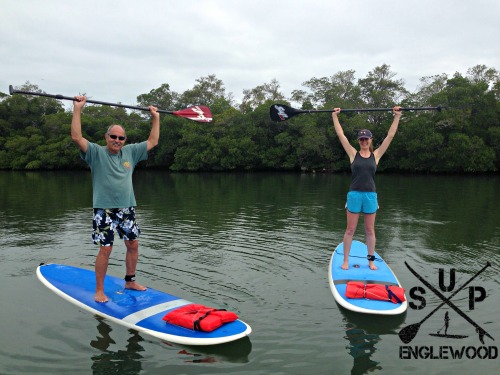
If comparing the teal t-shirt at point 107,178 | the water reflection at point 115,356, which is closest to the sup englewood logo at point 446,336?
the water reflection at point 115,356

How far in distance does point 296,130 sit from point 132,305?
175 ft


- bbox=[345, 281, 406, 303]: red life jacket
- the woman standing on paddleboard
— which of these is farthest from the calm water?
the woman standing on paddleboard

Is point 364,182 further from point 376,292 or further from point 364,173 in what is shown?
point 376,292

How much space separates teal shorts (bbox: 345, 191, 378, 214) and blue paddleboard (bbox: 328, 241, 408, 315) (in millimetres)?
1000

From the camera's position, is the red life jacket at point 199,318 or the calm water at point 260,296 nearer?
the calm water at point 260,296

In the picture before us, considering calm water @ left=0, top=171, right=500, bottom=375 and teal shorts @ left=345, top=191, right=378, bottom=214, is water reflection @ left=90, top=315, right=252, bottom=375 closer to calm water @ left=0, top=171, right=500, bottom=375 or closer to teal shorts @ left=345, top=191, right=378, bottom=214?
calm water @ left=0, top=171, right=500, bottom=375

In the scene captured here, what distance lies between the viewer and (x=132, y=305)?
5297 millimetres

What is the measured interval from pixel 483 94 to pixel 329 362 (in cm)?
5199

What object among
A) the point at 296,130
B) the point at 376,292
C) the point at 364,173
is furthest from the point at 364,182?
the point at 296,130

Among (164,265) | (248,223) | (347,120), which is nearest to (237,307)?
(164,265)

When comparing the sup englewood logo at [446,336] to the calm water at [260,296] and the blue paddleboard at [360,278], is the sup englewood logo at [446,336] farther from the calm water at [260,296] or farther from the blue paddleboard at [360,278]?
the blue paddleboard at [360,278]

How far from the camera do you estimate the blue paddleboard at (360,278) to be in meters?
Answer: 5.32

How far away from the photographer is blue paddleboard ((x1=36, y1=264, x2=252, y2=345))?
4.53 m

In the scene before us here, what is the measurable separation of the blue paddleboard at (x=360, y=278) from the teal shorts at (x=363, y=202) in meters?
1.00
